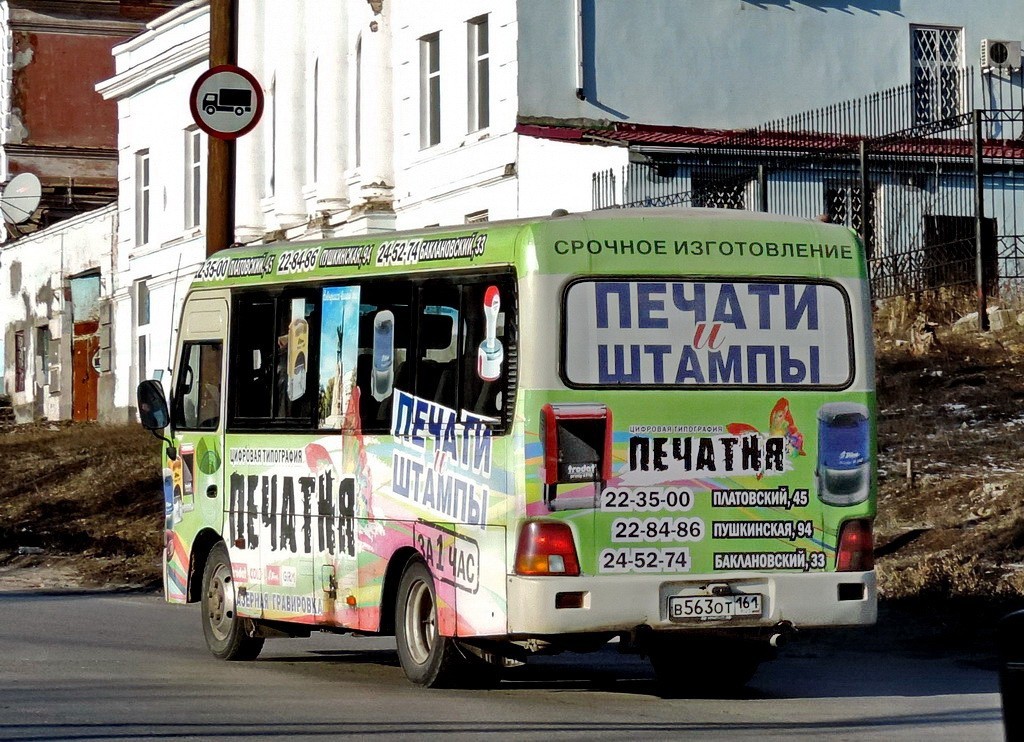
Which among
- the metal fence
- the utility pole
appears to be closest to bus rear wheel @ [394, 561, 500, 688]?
the utility pole

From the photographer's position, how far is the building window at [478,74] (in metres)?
31.4

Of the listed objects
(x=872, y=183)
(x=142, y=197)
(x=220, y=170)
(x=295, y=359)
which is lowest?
(x=295, y=359)

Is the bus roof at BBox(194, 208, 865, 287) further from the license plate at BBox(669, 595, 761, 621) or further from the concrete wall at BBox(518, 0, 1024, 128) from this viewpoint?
the concrete wall at BBox(518, 0, 1024, 128)

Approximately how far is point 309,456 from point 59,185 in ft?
132

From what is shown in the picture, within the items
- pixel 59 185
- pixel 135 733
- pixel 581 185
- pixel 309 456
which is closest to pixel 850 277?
pixel 309 456

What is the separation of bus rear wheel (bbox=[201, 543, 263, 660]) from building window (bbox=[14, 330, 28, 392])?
1433 inches

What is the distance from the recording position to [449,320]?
11.6 meters

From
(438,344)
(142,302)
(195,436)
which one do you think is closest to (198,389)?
(195,436)

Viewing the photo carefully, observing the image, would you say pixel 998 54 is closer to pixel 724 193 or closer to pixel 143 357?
pixel 724 193

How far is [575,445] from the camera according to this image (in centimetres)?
1084

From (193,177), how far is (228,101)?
23267mm

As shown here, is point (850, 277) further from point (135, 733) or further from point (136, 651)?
point (136, 651)

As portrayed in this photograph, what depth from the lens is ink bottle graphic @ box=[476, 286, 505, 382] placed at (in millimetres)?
11102

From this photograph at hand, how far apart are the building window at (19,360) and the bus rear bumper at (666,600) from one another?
40.1 m
